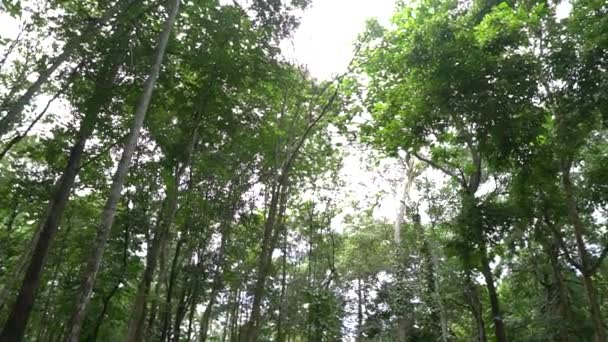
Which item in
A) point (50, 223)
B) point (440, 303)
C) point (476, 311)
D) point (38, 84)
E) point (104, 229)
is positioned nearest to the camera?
point (104, 229)

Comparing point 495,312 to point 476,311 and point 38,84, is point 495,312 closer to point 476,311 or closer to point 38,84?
point 476,311

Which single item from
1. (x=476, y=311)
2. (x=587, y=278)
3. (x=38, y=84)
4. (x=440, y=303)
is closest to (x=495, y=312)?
(x=476, y=311)

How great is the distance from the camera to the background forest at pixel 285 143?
7203 millimetres

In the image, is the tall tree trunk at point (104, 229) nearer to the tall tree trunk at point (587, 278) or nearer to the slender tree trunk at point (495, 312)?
the slender tree trunk at point (495, 312)

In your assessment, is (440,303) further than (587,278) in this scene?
Yes

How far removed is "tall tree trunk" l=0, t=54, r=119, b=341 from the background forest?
4cm

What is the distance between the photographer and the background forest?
7.20 m

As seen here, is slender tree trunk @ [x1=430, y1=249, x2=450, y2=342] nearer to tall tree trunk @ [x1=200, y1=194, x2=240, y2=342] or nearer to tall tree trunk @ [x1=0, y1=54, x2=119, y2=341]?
tall tree trunk @ [x1=200, y1=194, x2=240, y2=342]

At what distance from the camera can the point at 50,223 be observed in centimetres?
897

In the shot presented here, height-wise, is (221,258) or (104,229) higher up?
(221,258)

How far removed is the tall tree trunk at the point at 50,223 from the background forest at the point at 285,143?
0.14 ft

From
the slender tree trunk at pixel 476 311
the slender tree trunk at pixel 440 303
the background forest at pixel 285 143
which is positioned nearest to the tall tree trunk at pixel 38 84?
the background forest at pixel 285 143

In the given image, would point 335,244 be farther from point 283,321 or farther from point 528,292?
point 528,292

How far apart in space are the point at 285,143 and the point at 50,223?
237 inches
